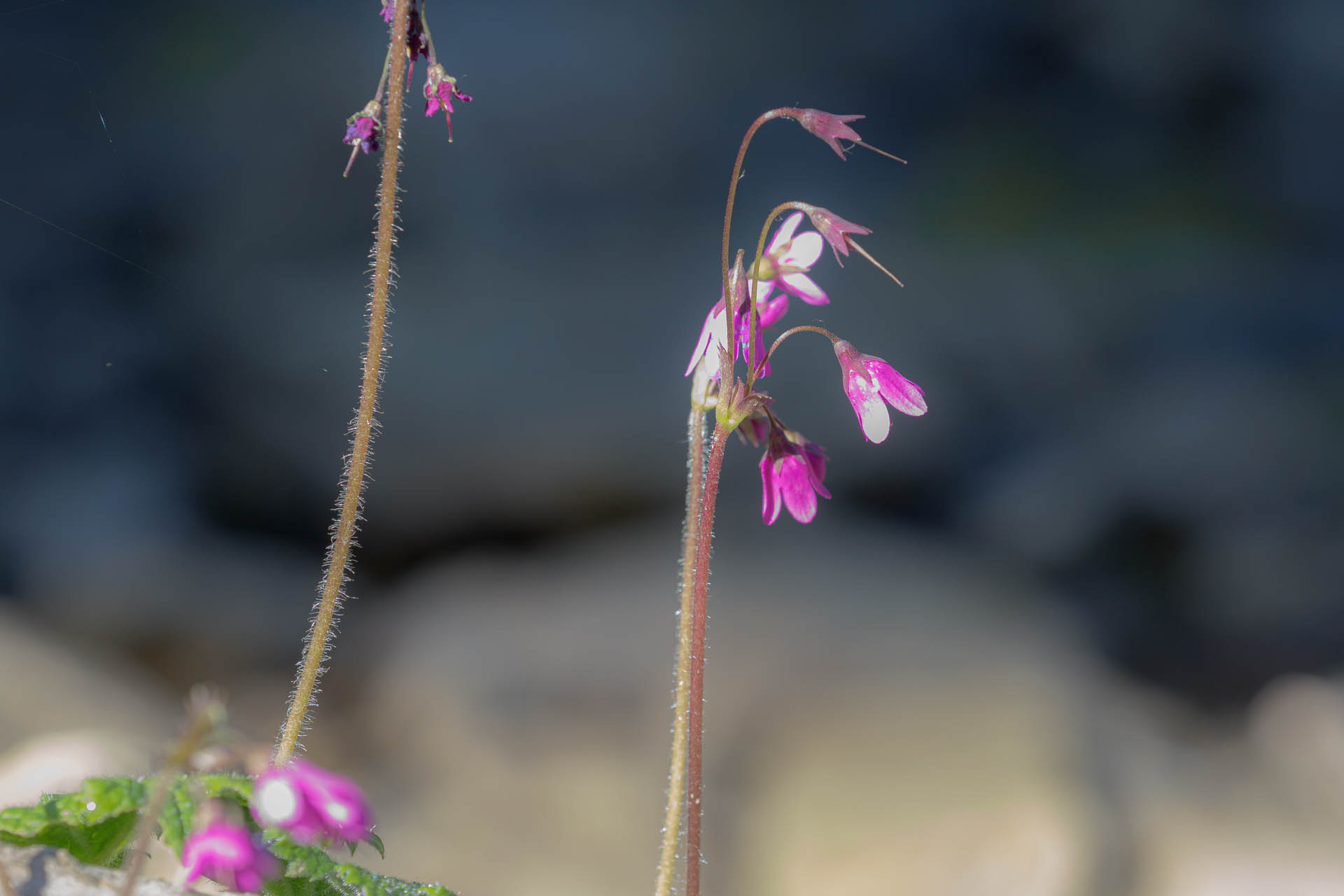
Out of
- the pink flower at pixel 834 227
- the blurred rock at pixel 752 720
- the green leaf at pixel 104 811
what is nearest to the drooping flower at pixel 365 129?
the pink flower at pixel 834 227

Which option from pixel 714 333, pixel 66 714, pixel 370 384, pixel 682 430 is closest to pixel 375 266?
pixel 370 384

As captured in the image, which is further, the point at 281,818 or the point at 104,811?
the point at 104,811

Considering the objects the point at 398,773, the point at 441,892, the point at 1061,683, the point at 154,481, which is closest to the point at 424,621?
the point at 398,773

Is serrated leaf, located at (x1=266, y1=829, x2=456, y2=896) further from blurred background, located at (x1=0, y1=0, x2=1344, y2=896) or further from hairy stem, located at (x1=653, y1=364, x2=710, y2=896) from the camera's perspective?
blurred background, located at (x1=0, y1=0, x2=1344, y2=896)

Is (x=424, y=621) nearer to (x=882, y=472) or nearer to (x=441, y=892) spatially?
(x=882, y=472)

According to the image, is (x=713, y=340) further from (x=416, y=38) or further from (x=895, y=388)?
(x=416, y=38)

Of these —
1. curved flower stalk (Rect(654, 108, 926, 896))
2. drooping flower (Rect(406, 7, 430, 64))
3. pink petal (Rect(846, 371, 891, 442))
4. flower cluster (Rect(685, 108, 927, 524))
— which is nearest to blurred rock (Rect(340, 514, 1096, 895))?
curved flower stalk (Rect(654, 108, 926, 896))
